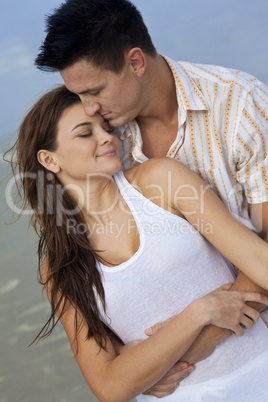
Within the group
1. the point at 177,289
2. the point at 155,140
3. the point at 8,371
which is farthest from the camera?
the point at 8,371

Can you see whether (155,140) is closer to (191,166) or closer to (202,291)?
(191,166)

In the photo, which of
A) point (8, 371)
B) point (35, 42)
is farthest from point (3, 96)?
point (8, 371)

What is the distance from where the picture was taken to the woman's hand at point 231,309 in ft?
5.84

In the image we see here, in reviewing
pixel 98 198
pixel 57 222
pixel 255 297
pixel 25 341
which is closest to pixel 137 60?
pixel 98 198

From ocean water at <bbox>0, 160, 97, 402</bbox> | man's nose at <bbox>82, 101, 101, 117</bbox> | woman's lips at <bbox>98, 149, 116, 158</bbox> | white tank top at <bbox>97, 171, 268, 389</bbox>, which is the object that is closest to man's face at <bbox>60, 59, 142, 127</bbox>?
man's nose at <bbox>82, 101, 101, 117</bbox>

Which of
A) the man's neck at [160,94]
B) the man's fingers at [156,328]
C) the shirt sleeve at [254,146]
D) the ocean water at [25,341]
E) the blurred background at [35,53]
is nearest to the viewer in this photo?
the man's fingers at [156,328]

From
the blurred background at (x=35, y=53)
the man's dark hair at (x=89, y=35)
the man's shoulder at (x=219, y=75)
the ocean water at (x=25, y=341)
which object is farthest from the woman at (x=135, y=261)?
the blurred background at (x=35, y=53)

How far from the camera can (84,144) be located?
194 centimetres

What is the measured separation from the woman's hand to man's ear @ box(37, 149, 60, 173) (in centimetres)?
63

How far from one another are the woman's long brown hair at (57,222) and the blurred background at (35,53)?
5.43 feet

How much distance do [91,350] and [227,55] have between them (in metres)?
2.69

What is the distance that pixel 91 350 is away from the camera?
1.94 meters

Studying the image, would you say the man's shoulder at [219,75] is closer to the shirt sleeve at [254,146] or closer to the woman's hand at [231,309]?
the shirt sleeve at [254,146]

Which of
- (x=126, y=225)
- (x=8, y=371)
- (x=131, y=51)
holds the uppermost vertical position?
(x=131, y=51)
